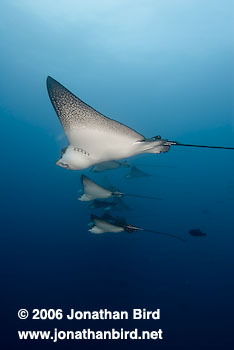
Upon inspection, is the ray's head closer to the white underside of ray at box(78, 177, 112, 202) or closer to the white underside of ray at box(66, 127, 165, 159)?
the white underside of ray at box(66, 127, 165, 159)

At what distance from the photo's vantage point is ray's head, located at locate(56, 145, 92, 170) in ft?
8.69

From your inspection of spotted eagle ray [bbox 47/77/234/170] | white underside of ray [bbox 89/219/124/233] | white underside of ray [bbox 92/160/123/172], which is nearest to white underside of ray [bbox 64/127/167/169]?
spotted eagle ray [bbox 47/77/234/170]

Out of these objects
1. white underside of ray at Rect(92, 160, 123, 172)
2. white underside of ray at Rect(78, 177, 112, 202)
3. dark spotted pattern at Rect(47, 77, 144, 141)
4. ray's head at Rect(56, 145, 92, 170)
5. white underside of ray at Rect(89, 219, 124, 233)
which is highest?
white underside of ray at Rect(92, 160, 123, 172)

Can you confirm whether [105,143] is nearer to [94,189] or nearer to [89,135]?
[89,135]

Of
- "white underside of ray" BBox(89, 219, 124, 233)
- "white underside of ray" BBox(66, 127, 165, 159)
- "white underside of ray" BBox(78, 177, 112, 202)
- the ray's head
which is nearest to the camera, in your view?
"white underside of ray" BBox(66, 127, 165, 159)

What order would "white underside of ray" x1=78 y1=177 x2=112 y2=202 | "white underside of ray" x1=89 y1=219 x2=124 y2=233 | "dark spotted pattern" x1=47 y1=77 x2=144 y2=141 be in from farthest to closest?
1. "white underside of ray" x1=78 y1=177 x2=112 y2=202
2. "white underside of ray" x1=89 y1=219 x2=124 y2=233
3. "dark spotted pattern" x1=47 y1=77 x2=144 y2=141

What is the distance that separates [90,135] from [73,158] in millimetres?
392

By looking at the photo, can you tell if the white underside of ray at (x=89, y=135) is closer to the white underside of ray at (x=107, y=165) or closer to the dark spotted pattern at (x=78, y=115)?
the dark spotted pattern at (x=78, y=115)

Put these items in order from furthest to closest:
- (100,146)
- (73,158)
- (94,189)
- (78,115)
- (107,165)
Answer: (107,165)
(94,189)
(73,158)
(100,146)
(78,115)

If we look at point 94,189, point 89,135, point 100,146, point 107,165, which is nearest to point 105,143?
point 100,146

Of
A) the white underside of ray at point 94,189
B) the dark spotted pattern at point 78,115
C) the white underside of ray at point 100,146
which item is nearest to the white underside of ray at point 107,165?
the white underside of ray at point 94,189

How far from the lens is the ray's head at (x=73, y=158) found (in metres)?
2.65

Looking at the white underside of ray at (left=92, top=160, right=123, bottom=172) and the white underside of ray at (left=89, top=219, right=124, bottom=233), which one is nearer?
the white underside of ray at (left=89, top=219, right=124, bottom=233)

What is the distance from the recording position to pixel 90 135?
95.6 inches
